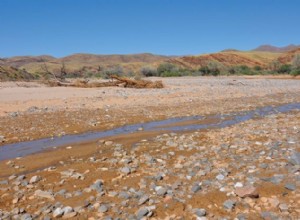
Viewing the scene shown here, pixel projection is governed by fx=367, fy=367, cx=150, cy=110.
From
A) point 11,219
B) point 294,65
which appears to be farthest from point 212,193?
point 294,65

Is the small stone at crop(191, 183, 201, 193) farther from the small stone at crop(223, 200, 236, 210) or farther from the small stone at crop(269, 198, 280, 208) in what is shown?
the small stone at crop(269, 198, 280, 208)

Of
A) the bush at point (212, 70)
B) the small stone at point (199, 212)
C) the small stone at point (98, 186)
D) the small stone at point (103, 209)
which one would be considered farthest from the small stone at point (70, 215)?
the bush at point (212, 70)

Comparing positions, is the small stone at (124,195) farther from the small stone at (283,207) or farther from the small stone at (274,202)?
the small stone at (283,207)

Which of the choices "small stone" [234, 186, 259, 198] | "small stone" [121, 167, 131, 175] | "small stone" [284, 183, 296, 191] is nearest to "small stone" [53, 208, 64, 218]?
"small stone" [121, 167, 131, 175]

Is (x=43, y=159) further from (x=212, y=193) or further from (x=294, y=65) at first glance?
(x=294, y=65)

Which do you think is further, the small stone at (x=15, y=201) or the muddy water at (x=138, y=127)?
the muddy water at (x=138, y=127)

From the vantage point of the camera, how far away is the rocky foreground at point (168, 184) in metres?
4.98

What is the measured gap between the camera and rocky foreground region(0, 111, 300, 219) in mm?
4977

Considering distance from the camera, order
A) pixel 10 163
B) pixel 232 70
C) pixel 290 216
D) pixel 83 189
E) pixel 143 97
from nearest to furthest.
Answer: pixel 290 216, pixel 83 189, pixel 10 163, pixel 143 97, pixel 232 70

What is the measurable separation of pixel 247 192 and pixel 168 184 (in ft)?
4.25

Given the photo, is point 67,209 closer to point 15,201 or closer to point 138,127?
point 15,201

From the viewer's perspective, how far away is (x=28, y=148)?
954 cm

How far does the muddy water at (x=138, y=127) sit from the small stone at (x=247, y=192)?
5.50 metres

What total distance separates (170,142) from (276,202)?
4347mm
